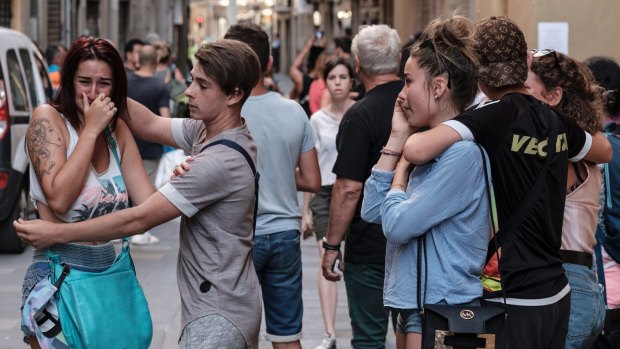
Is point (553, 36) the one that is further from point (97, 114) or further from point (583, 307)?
point (97, 114)

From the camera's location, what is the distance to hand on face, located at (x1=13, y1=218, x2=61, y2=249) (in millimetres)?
4078

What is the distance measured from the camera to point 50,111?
4340mm

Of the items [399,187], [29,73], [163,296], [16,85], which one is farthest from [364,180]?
[29,73]

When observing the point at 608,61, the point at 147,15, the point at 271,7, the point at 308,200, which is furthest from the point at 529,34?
the point at 271,7

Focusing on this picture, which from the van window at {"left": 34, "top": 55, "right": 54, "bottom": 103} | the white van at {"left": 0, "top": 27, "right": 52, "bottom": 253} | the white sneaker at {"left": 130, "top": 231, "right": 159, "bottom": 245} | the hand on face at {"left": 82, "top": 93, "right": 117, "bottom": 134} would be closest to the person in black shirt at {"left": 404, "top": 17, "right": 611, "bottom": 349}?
the hand on face at {"left": 82, "top": 93, "right": 117, "bottom": 134}

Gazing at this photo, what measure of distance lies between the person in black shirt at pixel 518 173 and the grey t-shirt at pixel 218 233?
1.99 feet

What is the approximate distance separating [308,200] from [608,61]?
368 centimetres

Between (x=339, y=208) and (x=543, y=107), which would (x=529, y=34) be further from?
(x=543, y=107)

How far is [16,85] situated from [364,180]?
21.7 ft

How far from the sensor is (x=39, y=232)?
4074mm

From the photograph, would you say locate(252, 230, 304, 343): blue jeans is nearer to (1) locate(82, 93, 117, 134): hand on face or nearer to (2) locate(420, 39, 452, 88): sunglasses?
(1) locate(82, 93, 117, 134): hand on face

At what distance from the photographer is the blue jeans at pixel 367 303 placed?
6.27 metres

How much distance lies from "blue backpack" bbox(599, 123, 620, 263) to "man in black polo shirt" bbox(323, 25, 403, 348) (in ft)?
3.53

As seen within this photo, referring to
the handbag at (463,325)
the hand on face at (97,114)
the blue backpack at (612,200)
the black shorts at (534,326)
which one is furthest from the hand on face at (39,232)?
the blue backpack at (612,200)
